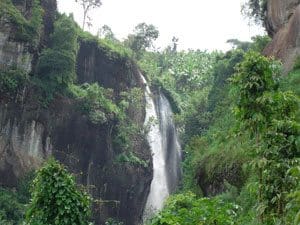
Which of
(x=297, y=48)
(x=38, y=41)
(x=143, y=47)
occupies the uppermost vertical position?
(x=143, y=47)

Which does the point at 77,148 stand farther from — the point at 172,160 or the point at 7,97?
the point at 172,160

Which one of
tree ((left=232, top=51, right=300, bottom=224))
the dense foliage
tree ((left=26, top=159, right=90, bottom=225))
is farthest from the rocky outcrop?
tree ((left=232, top=51, right=300, bottom=224))

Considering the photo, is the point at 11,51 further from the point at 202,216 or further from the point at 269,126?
the point at 202,216

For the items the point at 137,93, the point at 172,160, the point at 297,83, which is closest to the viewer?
the point at 297,83

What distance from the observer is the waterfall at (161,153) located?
1252 inches

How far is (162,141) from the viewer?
111 feet

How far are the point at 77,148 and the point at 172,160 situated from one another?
9.53 meters

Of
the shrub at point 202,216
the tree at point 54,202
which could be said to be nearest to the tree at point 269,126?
the shrub at point 202,216

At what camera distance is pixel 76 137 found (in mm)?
26359

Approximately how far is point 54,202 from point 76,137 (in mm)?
16917

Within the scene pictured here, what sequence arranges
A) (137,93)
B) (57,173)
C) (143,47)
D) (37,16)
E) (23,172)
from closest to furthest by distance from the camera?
(57,173)
(23,172)
(37,16)
(137,93)
(143,47)

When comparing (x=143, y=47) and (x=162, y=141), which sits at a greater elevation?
(x=143, y=47)

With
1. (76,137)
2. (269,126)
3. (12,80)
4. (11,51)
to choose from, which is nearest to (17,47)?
(11,51)

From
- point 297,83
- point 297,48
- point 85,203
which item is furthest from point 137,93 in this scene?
point 85,203
